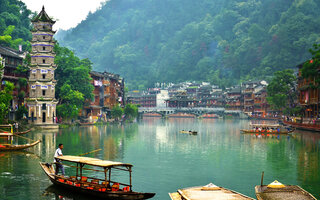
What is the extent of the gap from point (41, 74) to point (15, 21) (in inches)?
1660

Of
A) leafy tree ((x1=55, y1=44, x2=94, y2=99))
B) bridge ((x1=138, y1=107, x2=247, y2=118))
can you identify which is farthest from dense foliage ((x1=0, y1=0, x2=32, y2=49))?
bridge ((x1=138, y1=107, x2=247, y2=118))

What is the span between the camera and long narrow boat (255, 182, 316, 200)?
22859 mm

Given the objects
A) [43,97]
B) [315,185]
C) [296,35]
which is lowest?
[315,185]

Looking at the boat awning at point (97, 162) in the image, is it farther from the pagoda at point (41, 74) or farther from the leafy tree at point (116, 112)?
the leafy tree at point (116, 112)

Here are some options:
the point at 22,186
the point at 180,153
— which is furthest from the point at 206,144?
the point at 22,186

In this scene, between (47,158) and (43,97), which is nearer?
(47,158)

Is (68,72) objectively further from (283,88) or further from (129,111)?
(283,88)

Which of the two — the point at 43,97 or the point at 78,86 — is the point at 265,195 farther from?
the point at 78,86

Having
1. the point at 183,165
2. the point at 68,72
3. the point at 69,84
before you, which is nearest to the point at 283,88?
the point at 69,84

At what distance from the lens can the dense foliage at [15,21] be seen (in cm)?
10694

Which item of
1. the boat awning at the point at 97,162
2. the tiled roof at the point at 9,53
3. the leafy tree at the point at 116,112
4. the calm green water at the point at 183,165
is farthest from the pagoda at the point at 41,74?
the boat awning at the point at 97,162

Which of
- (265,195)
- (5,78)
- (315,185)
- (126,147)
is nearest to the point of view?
(265,195)

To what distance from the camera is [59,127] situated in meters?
85.7

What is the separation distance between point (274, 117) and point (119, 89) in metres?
51.6
